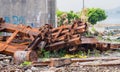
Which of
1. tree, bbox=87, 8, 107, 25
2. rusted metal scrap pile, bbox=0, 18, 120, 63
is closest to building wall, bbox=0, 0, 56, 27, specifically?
rusted metal scrap pile, bbox=0, 18, 120, 63

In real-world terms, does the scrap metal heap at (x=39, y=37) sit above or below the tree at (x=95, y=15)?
above

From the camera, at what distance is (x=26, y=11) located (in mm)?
24719

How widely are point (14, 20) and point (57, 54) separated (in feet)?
34.1

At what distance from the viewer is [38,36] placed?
1254cm

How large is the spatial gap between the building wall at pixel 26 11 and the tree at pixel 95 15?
3260cm

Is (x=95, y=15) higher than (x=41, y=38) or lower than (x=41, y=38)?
lower

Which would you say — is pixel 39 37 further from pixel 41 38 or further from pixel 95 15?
pixel 95 15

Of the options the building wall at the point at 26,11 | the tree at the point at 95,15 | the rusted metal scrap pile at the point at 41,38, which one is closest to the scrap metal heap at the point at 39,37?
the rusted metal scrap pile at the point at 41,38

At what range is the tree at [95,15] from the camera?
5906cm

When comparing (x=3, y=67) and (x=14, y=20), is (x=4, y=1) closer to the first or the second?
(x=14, y=20)

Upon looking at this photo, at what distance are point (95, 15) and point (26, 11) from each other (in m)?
36.8

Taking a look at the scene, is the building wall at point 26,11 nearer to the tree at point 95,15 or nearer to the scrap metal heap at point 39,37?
the scrap metal heap at point 39,37

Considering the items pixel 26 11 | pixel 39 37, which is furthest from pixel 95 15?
pixel 39 37

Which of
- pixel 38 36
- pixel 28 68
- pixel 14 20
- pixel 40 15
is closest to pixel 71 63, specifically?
pixel 28 68
